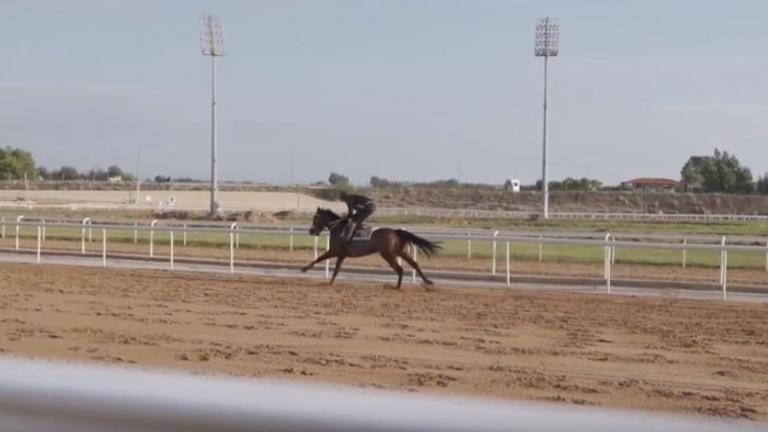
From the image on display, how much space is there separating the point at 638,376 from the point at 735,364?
1486mm

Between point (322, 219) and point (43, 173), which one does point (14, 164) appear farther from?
point (322, 219)

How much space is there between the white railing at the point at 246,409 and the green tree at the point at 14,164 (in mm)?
113911

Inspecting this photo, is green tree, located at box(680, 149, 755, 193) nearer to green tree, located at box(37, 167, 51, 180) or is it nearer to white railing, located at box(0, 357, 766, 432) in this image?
green tree, located at box(37, 167, 51, 180)

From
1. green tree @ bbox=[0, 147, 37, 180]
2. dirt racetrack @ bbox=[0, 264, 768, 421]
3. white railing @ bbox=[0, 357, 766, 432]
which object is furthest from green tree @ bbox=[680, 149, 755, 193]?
white railing @ bbox=[0, 357, 766, 432]

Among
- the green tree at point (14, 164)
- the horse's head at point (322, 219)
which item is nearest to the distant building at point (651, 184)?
the green tree at point (14, 164)

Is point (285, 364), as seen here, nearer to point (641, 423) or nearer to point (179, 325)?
point (179, 325)

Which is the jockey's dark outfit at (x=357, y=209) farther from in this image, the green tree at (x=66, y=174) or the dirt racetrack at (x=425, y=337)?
the green tree at (x=66, y=174)

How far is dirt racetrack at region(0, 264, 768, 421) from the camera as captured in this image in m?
9.59

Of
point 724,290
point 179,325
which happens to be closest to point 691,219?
point 724,290

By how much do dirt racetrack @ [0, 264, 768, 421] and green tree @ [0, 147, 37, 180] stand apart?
313 ft

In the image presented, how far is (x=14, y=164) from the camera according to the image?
111m

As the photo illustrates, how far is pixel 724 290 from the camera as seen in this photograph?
18297mm

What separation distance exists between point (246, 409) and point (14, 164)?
116142mm

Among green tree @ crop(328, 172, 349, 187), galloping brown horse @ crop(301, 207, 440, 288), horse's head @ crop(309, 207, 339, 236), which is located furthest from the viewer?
green tree @ crop(328, 172, 349, 187)
